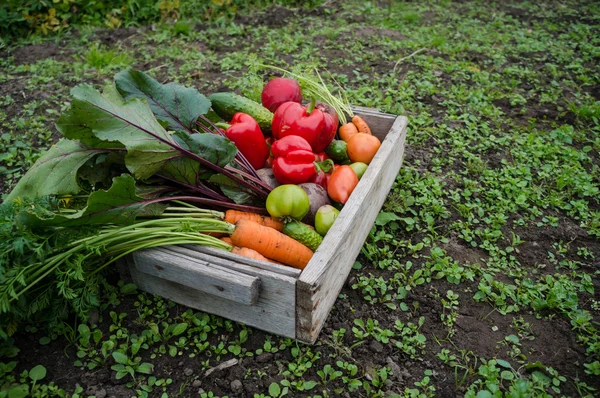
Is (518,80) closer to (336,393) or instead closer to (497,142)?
(497,142)

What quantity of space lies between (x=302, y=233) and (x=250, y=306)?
0.44 m

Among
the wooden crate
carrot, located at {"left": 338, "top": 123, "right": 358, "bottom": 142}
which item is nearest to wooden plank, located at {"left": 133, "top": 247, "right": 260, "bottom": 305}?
the wooden crate

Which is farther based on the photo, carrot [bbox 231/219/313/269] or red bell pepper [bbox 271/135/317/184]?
red bell pepper [bbox 271/135/317/184]

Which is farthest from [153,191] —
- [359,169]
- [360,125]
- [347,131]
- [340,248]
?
[360,125]

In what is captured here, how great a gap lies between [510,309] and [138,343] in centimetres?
187

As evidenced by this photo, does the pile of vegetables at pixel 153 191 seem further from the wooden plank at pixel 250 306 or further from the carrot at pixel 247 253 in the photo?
the wooden plank at pixel 250 306

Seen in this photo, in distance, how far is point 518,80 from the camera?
16.2 feet

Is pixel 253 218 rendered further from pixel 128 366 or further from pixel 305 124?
pixel 128 366

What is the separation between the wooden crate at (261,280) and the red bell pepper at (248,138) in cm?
66

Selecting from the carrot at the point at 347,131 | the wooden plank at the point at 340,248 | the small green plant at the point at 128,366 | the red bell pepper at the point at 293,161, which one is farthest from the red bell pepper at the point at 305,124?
the small green plant at the point at 128,366

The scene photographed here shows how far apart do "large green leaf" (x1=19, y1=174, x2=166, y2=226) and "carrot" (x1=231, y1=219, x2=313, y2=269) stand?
16.0 inches

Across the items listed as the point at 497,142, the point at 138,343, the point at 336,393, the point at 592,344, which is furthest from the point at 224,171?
the point at 497,142

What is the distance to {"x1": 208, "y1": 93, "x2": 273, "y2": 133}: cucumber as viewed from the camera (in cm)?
294

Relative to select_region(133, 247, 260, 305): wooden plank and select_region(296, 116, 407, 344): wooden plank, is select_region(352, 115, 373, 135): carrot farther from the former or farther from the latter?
select_region(133, 247, 260, 305): wooden plank
